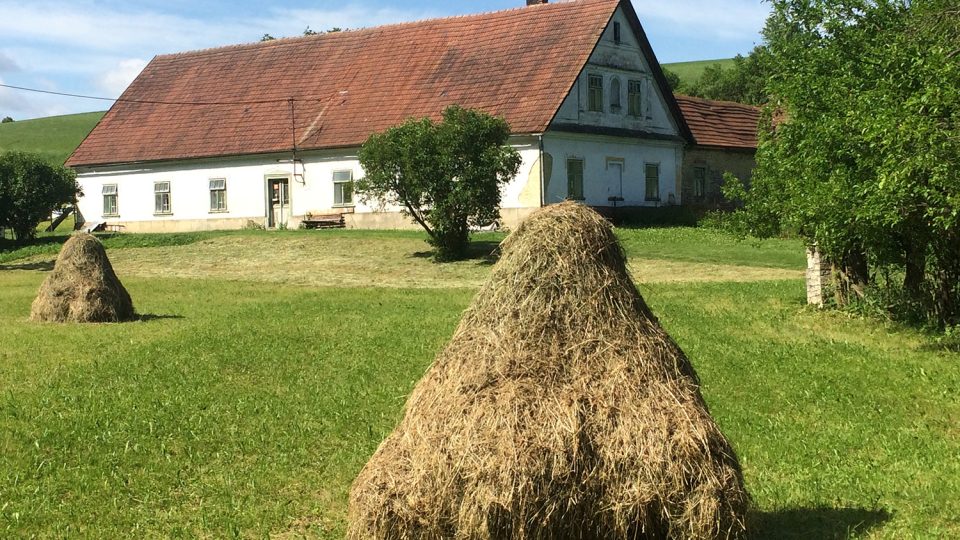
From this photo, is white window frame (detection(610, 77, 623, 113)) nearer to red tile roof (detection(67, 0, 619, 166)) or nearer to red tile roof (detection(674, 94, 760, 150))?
red tile roof (detection(67, 0, 619, 166))

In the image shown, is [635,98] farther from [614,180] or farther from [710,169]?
[710,169]

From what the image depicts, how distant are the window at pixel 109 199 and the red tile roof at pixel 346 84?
1177mm

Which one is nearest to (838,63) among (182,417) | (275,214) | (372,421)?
(372,421)

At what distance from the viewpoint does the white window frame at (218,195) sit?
142 ft

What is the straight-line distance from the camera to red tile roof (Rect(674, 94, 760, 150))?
4484 centimetres

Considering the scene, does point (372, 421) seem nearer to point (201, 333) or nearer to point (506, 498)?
point (506, 498)

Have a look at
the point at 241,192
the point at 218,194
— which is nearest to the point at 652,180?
the point at 241,192

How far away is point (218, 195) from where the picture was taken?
43.7 m

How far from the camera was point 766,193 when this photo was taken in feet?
61.6

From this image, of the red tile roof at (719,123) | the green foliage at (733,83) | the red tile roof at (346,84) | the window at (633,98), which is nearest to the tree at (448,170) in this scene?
the red tile roof at (346,84)

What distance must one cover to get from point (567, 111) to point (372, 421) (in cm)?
2750

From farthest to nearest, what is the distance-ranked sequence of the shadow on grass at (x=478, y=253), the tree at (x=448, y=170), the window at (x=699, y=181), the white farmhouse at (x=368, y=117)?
the window at (x=699, y=181) → the white farmhouse at (x=368, y=117) → the shadow on grass at (x=478, y=253) → the tree at (x=448, y=170)

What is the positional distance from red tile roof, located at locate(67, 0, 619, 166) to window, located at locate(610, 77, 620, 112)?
7.82 feet

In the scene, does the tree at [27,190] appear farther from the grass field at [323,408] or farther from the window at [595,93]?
the window at [595,93]
